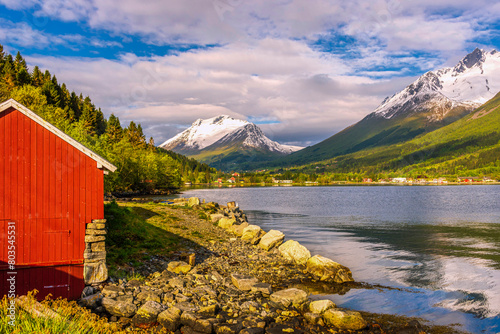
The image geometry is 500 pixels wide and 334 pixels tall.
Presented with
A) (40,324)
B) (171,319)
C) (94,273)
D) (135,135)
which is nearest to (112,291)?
(94,273)

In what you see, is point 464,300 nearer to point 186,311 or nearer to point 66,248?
point 186,311

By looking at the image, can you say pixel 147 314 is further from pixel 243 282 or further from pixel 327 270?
pixel 327 270

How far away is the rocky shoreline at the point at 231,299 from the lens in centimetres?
1320

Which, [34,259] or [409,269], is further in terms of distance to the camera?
[409,269]

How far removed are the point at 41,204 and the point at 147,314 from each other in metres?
6.59

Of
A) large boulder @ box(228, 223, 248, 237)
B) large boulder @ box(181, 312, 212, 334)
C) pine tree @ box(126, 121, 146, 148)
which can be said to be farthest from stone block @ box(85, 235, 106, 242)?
pine tree @ box(126, 121, 146, 148)

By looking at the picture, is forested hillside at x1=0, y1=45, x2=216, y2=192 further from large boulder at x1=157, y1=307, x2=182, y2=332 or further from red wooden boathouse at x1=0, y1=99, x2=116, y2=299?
large boulder at x1=157, y1=307, x2=182, y2=332

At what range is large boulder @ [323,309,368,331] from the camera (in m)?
13.7

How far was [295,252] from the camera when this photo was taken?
79.5ft

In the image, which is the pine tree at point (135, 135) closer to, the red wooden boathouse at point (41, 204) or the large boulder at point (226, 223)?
the large boulder at point (226, 223)

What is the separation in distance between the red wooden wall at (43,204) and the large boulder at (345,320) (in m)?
10.8

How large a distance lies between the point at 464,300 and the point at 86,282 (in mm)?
19262

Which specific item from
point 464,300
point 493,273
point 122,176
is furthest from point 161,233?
point 122,176

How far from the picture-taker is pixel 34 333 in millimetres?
8695
